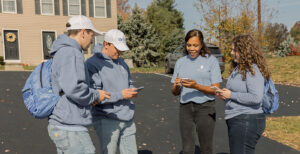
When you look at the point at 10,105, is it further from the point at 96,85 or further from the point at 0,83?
the point at 96,85

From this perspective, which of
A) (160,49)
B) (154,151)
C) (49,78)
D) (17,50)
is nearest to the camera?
(49,78)

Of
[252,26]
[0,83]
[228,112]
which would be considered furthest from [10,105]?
[252,26]

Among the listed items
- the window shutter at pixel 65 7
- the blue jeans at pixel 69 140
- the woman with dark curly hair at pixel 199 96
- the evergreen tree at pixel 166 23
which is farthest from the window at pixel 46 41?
the blue jeans at pixel 69 140

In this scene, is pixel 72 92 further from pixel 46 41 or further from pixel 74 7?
pixel 74 7

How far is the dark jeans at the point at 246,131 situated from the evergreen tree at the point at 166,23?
98.2 feet

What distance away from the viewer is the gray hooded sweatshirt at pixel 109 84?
9.12ft

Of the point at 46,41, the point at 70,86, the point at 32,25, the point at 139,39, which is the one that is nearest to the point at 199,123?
the point at 70,86

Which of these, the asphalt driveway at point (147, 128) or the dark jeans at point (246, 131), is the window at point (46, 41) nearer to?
the asphalt driveway at point (147, 128)

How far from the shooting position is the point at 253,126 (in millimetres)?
2723

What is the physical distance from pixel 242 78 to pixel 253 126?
52cm

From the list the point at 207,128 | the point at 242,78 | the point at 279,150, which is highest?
the point at 242,78

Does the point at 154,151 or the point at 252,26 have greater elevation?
the point at 252,26

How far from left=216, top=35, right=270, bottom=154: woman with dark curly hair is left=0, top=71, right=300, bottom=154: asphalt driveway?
2.04 metres

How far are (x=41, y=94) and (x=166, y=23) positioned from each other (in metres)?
36.5
